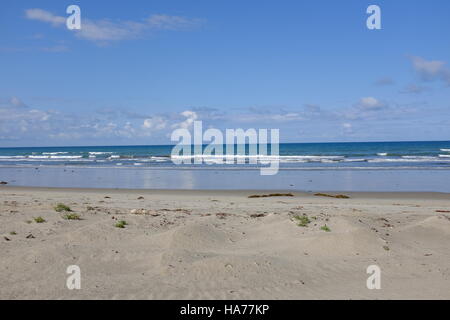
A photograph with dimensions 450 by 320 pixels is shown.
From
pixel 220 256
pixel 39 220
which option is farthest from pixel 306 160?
pixel 220 256

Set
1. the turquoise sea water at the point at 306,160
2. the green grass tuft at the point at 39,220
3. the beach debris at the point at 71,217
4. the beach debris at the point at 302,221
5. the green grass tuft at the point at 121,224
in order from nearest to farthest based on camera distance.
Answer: the green grass tuft at the point at 121,224, the beach debris at the point at 302,221, the green grass tuft at the point at 39,220, the beach debris at the point at 71,217, the turquoise sea water at the point at 306,160

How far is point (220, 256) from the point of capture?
7.36 metres

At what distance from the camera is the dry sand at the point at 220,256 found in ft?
20.3

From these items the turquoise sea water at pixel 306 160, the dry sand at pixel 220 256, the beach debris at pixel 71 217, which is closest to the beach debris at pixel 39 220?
the dry sand at pixel 220 256

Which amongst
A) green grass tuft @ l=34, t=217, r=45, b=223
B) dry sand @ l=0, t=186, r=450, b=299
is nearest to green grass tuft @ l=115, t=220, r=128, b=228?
dry sand @ l=0, t=186, r=450, b=299

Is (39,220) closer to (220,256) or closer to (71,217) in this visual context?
(71,217)

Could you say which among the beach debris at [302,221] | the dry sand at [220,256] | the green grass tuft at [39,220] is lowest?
the dry sand at [220,256]

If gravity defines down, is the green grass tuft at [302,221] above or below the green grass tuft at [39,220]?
below

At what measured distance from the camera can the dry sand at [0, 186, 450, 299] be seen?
6.18m

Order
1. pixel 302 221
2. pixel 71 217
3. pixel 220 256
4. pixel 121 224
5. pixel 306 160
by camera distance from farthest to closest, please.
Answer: pixel 306 160
pixel 71 217
pixel 302 221
pixel 121 224
pixel 220 256

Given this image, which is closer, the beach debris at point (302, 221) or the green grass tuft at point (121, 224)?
the green grass tuft at point (121, 224)

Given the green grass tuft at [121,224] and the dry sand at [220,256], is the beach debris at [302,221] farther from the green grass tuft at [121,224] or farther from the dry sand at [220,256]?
the green grass tuft at [121,224]

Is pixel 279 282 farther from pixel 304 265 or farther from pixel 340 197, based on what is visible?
pixel 340 197

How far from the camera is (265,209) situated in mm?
14641
